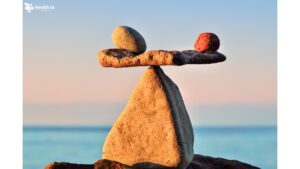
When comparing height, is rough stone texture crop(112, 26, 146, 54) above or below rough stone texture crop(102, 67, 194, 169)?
above

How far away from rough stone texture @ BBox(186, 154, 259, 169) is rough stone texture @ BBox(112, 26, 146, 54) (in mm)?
2513

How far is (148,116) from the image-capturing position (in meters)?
11.0

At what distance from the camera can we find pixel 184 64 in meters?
10.7

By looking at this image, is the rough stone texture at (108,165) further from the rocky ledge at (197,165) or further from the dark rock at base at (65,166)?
the dark rock at base at (65,166)

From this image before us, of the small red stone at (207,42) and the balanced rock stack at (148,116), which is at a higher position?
the small red stone at (207,42)

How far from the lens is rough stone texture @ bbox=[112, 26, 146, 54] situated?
11289mm

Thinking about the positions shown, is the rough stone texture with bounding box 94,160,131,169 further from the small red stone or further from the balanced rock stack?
the small red stone

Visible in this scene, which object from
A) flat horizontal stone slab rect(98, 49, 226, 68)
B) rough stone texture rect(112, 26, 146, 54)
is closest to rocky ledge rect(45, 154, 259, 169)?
flat horizontal stone slab rect(98, 49, 226, 68)

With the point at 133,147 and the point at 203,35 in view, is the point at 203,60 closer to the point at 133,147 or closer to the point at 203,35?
the point at 203,35

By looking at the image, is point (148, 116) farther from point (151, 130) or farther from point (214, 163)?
point (214, 163)

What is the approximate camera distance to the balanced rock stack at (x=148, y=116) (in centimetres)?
1080

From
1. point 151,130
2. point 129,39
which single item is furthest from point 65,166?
point 129,39

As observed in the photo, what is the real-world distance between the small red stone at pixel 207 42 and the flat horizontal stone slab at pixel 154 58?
0.34ft

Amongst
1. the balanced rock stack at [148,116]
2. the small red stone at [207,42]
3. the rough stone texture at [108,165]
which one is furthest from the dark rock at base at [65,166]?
the small red stone at [207,42]
